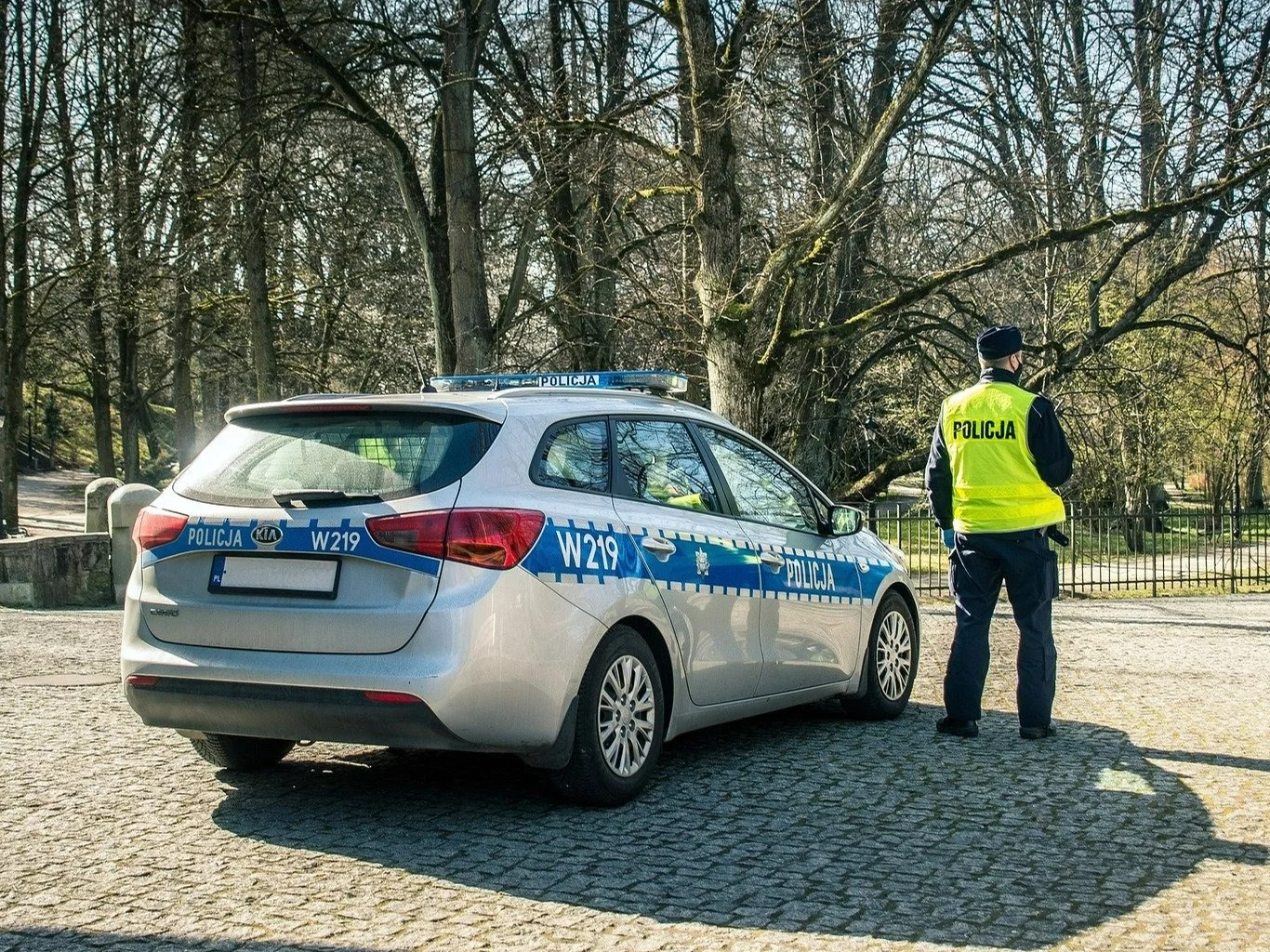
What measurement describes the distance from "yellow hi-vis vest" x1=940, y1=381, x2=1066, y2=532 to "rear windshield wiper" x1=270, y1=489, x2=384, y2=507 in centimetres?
323

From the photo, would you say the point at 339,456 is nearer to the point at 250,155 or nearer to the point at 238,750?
the point at 238,750

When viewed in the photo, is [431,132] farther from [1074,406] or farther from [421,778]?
[421,778]

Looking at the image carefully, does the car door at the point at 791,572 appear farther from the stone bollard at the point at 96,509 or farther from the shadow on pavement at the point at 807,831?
the stone bollard at the point at 96,509

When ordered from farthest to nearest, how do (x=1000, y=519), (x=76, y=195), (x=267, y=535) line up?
1. (x=76, y=195)
2. (x=1000, y=519)
3. (x=267, y=535)

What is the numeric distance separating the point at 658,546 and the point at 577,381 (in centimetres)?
130

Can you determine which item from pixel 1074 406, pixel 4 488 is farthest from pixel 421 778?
pixel 4 488

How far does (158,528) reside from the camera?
5.80 metres

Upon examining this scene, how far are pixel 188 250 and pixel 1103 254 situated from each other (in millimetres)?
11383

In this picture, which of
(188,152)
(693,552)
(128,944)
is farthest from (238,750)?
(188,152)

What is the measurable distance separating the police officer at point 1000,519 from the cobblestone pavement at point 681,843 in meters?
0.31

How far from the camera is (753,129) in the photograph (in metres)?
17.6

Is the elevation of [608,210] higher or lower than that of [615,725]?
higher

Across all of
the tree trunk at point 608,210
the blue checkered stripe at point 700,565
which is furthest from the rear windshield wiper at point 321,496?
the tree trunk at point 608,210

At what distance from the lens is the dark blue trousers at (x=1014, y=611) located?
24.1 ft
